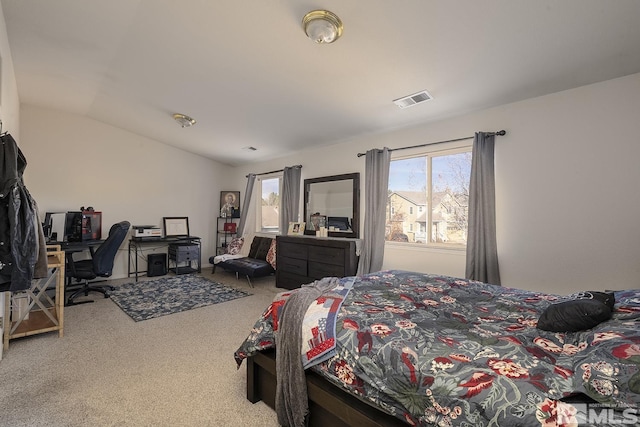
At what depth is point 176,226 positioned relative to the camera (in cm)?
601

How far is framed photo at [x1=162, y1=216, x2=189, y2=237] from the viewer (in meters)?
5.89

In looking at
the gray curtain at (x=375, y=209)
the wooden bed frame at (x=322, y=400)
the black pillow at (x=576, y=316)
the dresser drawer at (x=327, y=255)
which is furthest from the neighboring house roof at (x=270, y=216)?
the black pillow at (x=576, y=316)

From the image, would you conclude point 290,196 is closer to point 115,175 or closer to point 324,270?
point 324,270

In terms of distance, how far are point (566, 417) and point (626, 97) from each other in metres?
2.82

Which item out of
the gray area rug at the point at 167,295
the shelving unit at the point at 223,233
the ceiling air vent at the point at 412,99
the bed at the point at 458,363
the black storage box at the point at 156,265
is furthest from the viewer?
the shelving unit at the point at 223,233

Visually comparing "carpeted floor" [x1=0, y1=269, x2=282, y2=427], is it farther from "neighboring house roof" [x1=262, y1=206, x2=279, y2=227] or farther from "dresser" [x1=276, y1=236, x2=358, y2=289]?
"neighboring house roof" [x1=262, y1=206, x2=279, y2=227]

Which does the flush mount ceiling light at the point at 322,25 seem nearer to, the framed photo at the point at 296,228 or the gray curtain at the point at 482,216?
the gray curtain at the point at 482,216

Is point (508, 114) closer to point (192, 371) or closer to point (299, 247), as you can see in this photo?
point (299, 247)

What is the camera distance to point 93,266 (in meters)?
3.98

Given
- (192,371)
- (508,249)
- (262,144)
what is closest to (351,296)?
(192,371)

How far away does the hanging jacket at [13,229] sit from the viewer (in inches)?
74.5

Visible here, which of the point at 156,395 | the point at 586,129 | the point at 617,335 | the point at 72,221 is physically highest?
the point at 586,129

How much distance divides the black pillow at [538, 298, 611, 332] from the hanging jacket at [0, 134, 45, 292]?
10.4ft

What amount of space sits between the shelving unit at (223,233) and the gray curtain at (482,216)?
502 cm
